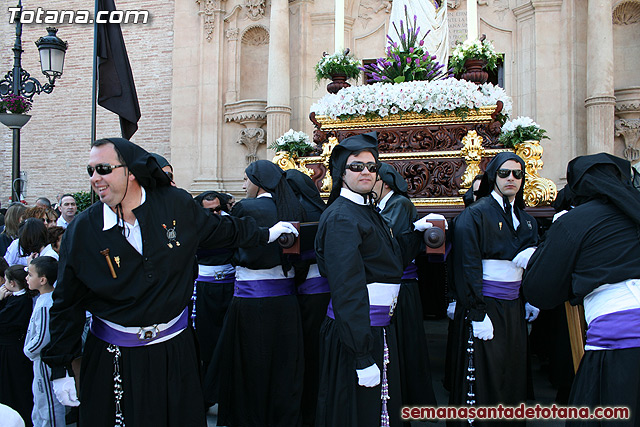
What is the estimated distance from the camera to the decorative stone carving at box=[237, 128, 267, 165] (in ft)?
42.1

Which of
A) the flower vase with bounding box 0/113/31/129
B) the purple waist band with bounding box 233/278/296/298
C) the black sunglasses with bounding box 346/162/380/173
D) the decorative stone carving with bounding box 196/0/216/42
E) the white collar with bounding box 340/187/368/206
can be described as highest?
the decorative stone carving with bounding box 196/0/216/42

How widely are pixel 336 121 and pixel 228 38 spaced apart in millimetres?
8194

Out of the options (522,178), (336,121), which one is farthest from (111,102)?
(522,178)

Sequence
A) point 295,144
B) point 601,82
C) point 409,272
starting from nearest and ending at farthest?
1. point 409,272
2. point 295,144
3. point 601,82

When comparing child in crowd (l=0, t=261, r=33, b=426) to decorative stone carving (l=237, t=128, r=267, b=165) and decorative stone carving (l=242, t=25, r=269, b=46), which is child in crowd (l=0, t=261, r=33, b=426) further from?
decorative stone carving (l=242, t=25, r=269, b=46)

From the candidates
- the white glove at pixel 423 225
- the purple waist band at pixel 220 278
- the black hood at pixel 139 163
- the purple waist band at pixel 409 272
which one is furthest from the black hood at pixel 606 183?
the purple waist band at pixel 220 278

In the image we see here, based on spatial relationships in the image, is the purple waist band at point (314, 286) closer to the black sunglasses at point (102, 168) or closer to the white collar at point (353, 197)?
the white collar at point (353, 197)

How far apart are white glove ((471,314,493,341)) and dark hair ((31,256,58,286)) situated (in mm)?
3068

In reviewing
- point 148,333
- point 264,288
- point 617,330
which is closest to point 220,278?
point 264,288

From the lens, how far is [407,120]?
19.3ft

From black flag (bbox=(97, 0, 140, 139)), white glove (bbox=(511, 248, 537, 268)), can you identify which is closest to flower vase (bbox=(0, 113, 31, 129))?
black flag (bbox=(97, 0, 140, 139))

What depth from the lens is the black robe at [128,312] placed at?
109 inches

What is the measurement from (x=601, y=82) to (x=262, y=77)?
779 centimetres

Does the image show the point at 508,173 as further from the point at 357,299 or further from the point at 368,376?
the point at 368,376
